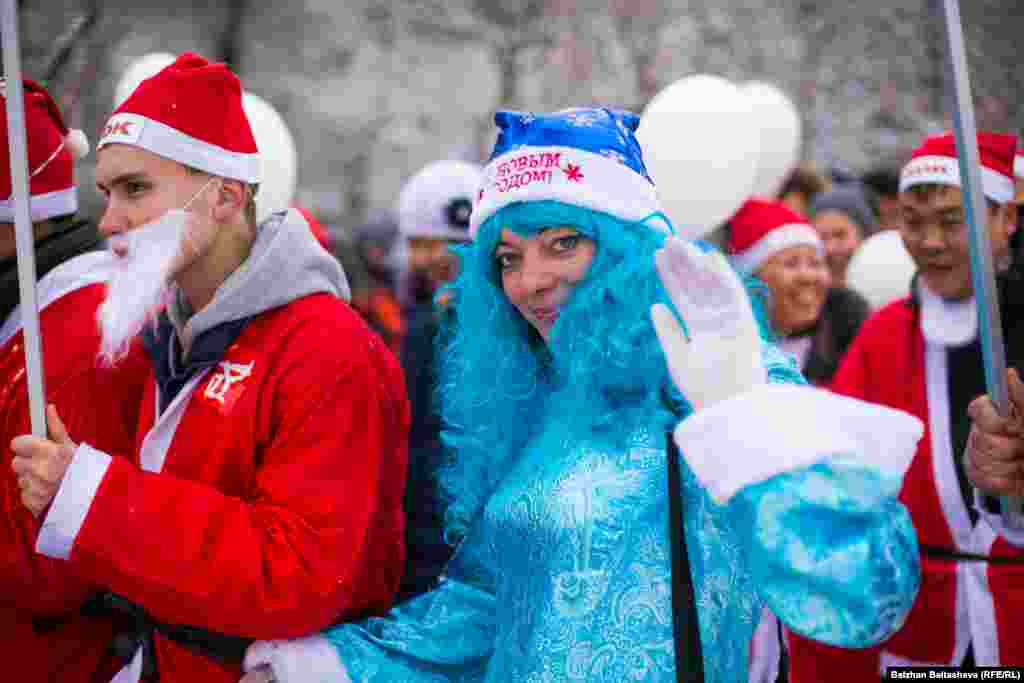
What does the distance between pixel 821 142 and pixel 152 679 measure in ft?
27.4

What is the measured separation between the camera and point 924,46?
9.60 m

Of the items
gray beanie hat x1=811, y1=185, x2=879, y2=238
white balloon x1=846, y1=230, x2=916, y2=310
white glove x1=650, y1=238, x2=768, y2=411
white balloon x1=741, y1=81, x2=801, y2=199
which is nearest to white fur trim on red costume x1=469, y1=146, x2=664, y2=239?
white glove x1=650, y1=238, x2=768, y2=411

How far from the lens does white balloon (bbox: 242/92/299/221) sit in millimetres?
4516

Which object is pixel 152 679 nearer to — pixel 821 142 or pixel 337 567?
pixel 337 567

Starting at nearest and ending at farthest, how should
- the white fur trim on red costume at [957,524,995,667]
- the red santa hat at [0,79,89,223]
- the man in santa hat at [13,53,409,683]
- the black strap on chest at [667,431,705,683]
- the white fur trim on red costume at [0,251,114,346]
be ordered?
the black strap on chest at [667,431,705,683]
the man in santa hat at [13,53,409,683]
the white fur trim on red costume at [0,251,114,346]
the red santa hat at [0,79,89,223]
the white fur trim on red costume at [957,524,995,667]

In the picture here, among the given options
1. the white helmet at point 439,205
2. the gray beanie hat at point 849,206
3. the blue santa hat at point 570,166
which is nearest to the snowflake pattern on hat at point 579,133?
the blue santa hat at point 570,166

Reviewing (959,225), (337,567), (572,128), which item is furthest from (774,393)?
(959,225)

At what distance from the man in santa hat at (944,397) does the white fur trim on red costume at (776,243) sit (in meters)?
0.96

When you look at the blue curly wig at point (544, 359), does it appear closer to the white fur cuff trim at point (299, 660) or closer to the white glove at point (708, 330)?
the white glove at point (708, 330)

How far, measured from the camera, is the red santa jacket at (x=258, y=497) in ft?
7.28

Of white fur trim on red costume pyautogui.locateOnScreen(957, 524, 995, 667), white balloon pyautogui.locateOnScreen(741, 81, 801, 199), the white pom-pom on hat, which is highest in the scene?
white balloon pyautogui.locateOnScreen(741, 81, 801, 199)

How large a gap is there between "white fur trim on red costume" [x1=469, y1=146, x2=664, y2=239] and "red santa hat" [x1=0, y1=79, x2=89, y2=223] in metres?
1.34

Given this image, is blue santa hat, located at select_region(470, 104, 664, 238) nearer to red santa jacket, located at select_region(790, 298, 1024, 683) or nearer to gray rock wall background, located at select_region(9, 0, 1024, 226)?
red santa jacket, located at select_region(790, 298, 1024, 683)

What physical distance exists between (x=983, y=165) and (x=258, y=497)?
2.56m
